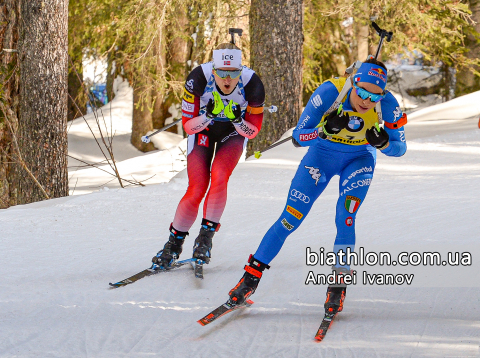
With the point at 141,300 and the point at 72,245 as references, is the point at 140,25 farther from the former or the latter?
the point at 141,300

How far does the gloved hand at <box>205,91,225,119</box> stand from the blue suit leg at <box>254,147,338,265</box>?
0.92 m

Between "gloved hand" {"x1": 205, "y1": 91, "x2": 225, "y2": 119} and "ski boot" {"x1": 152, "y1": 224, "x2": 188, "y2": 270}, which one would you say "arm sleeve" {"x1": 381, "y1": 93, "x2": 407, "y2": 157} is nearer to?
"gloved hand" {"x1": 205, "y1": 91, "x2": 225, "y2": 119}

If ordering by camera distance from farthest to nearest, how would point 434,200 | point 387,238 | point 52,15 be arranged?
point 52,15 < point 434,200 < point 387,238

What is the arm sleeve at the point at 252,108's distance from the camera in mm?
4496

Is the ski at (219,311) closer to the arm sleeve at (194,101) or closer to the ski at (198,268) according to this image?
the ski at (198,268)

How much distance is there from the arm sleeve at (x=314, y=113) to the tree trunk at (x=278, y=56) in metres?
5.30

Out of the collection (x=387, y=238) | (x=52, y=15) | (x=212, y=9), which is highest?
(x=212, y=9)

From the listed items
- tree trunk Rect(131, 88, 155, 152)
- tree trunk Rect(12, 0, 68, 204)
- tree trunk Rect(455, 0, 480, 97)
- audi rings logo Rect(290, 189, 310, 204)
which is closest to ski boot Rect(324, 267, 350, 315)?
audi rings logo Rect(290, 189, 310, 204)

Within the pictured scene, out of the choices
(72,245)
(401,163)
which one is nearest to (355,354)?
(72,245)

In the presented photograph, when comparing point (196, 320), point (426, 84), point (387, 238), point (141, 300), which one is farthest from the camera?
point (426, 84)

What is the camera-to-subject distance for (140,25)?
1245 centimetres

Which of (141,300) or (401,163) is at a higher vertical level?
(401,163)

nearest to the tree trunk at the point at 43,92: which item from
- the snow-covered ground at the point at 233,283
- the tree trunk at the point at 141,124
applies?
the snow-covered ground at the point at 233,283

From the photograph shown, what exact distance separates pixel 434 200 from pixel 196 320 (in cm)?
366
